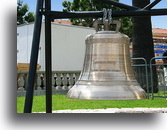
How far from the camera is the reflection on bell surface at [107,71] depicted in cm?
152

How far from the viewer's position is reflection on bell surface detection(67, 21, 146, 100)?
152 centimetres

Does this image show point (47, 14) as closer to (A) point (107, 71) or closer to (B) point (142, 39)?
(A) point (107, 71)

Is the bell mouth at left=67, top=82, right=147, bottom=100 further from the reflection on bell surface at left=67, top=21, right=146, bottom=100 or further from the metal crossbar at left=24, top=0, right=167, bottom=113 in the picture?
the metal crossbar at left=24, top=0, right=167, bottom=113

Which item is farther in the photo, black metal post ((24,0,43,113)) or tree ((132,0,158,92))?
tree ((132,0,158,92))

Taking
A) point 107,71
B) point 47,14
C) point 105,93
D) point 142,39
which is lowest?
point 105,93

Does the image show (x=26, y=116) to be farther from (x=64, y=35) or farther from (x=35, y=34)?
(x=64, y=35)

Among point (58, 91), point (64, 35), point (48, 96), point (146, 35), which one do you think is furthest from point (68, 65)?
point (48, 96)

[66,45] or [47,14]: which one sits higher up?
[66,45]

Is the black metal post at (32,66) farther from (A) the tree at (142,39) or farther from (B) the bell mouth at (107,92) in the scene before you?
(A) the tree at (142,39)

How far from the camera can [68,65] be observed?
7621 millimetres

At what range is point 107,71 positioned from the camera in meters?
1.60

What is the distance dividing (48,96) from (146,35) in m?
4.56

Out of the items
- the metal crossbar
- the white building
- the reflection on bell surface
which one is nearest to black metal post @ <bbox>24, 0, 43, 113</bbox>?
the metal crossbar

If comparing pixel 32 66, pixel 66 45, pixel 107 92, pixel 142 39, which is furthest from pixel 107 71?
pixel 66 45
